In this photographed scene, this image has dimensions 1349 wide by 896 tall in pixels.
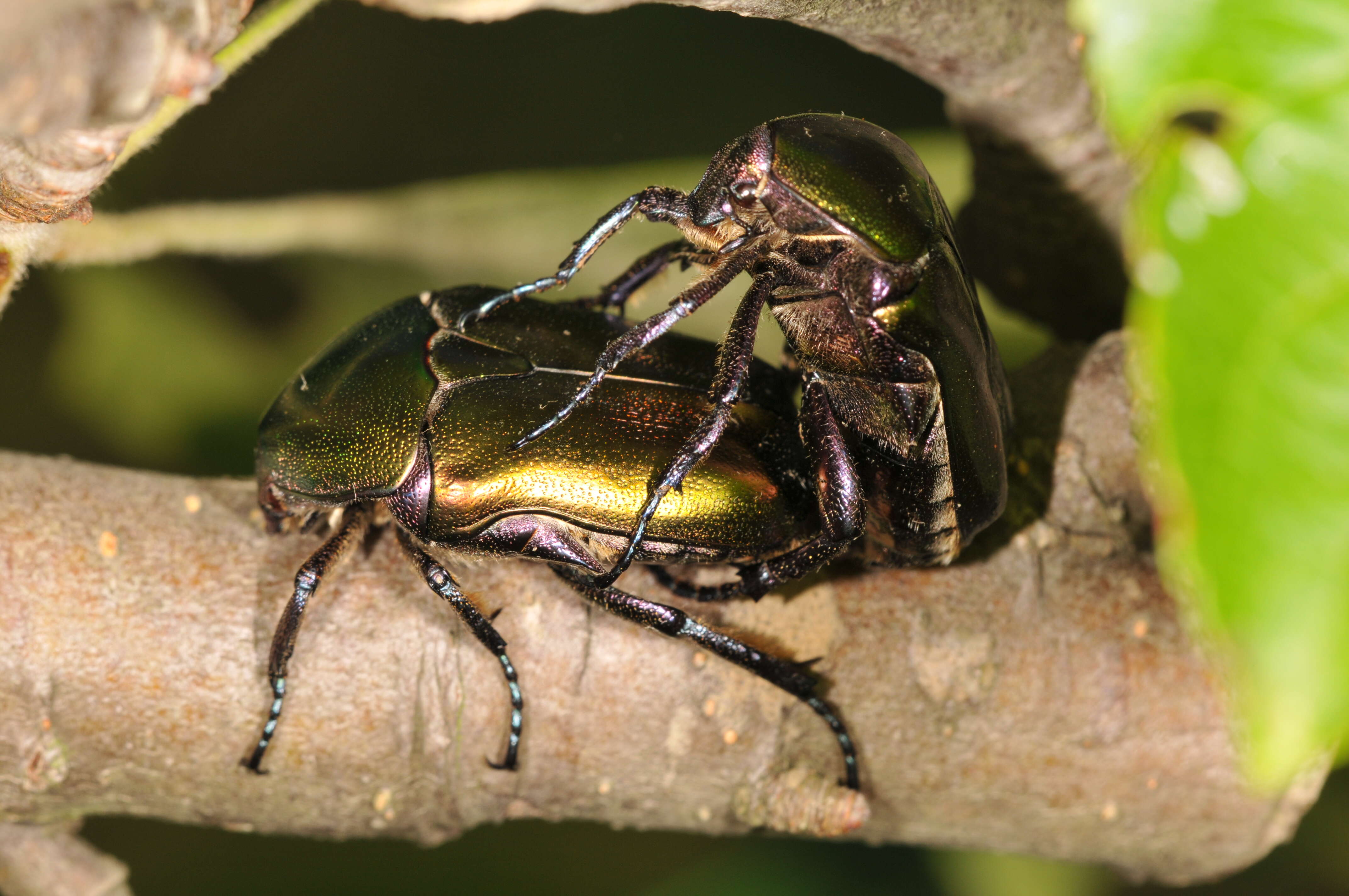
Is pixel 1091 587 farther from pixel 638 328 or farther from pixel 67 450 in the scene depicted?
pixel 67 450

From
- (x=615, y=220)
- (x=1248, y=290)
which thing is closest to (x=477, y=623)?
(x=615, y=220)

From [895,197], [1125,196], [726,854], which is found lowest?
[726,854]

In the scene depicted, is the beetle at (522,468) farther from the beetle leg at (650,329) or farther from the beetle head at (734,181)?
the beetle head at (734,181)

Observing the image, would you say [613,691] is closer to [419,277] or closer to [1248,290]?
[1248,290]

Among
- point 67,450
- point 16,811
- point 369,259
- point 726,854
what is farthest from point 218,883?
point 369,259

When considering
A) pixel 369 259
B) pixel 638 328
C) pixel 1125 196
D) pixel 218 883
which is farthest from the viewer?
pixel 369 259

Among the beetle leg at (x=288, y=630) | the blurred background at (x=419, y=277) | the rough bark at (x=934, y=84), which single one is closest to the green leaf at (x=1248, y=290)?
the rough bark at (x=934, y=84)

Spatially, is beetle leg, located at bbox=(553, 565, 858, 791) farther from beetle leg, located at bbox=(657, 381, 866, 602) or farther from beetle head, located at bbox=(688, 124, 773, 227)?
beetle head, located at bbox=(688, 124, 773, 227)
